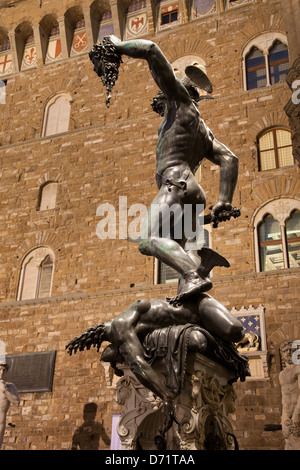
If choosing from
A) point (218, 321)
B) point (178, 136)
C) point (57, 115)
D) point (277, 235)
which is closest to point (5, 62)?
point (57, 115)

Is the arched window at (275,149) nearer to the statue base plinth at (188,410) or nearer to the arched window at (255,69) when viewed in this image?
the arched window at (255,69)

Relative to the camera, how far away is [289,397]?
9.01 metres

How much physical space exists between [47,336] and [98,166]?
4656 millimetres

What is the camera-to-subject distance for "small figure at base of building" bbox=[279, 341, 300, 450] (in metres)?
8.57

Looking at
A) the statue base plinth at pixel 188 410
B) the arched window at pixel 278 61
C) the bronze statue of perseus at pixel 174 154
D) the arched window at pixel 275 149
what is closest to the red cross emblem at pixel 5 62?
the arched window at pixel 278 61

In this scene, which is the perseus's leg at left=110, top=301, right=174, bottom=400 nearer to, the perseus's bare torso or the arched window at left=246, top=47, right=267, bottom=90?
the perseus's bare torso

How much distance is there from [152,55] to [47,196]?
11487mm

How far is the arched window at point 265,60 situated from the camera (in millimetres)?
12977

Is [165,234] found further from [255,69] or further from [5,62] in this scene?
[5,62]

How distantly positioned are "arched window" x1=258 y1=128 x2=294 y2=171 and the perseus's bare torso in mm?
9138

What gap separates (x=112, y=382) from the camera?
10.9m

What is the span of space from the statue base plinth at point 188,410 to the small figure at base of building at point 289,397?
21.0 feet

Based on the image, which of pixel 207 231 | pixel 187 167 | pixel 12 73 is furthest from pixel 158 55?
pixel 12 73

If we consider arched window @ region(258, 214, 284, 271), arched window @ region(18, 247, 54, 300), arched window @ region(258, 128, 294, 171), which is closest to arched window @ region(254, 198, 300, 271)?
arched window @ region(258, 214, 284, 271)
